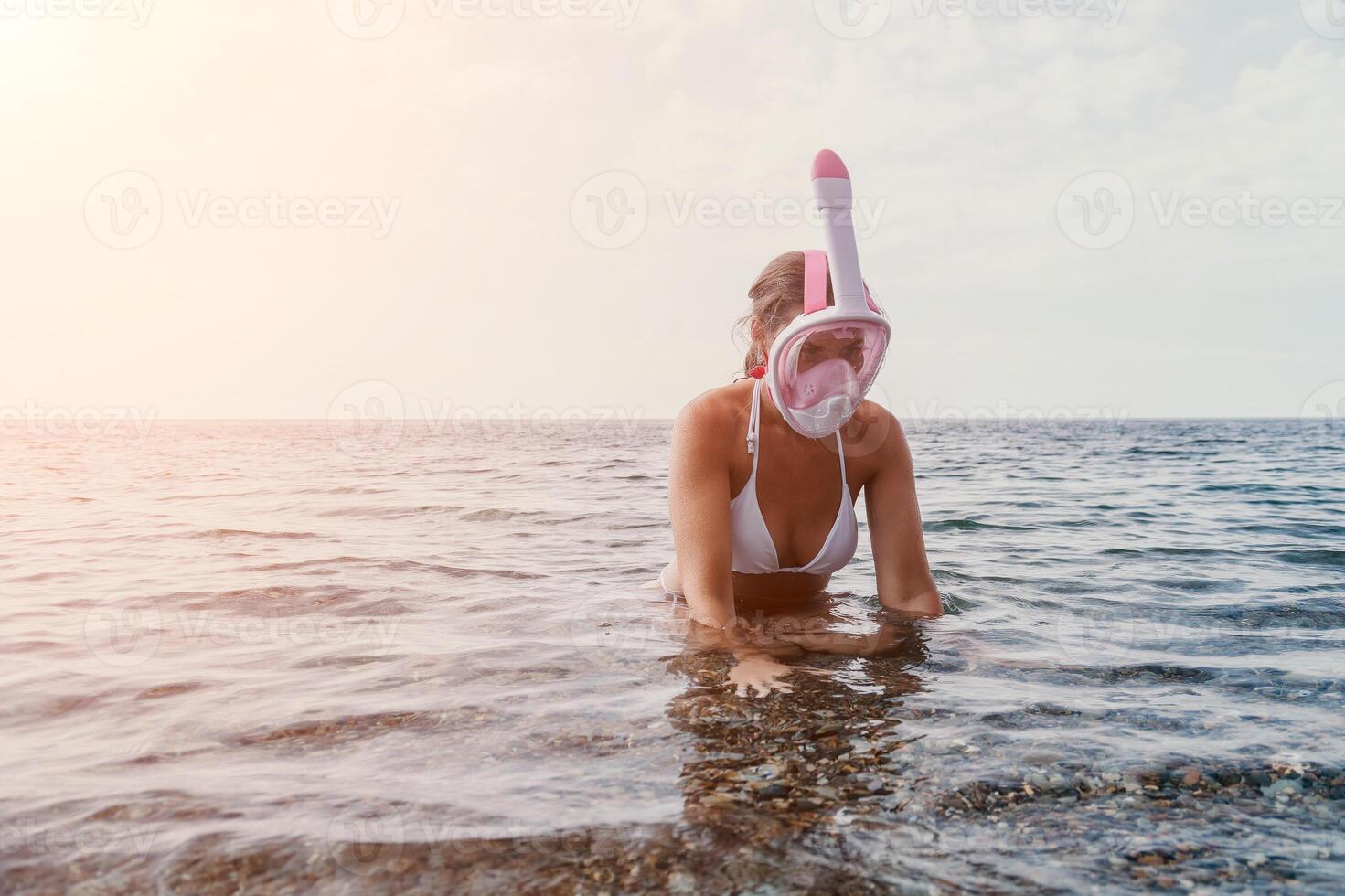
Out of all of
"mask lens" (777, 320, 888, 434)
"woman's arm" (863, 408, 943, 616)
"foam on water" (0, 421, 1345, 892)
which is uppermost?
"mask lens" (777, 320, 888, 434)

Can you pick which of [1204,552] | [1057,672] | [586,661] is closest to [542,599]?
[586,661]

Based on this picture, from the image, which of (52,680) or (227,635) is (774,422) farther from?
(52,680)

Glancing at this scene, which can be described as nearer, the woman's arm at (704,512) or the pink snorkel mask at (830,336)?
the pink snorkel mask at (830,336)

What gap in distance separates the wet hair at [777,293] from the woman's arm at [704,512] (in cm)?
50


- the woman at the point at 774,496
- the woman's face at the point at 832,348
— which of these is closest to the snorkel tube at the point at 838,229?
the woman's face at the point at 832,348

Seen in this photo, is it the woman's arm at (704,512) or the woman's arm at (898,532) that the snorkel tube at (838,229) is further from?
the woman's arm at (898,532)

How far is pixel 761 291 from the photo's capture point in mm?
3871

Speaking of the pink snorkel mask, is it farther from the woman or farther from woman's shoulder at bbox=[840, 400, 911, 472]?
woman's shoulder at bbox=[840, 400, 911, 472]

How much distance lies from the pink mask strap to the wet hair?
4.1 inches

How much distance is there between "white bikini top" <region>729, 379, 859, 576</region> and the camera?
4.25 m

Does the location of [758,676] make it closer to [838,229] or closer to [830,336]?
[830,336]

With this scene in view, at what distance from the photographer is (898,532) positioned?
14.9 feet

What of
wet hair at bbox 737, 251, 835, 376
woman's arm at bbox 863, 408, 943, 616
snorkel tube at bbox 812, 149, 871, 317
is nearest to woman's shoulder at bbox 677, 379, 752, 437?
wet hair at bbox 737, 251, 835, 376

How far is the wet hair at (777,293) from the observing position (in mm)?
3748
